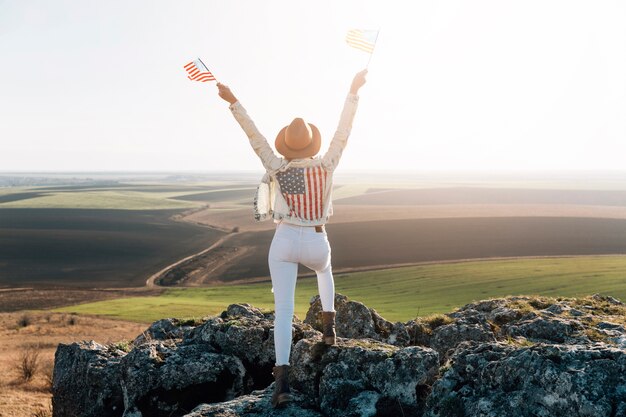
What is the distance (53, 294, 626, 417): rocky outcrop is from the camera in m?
4.16

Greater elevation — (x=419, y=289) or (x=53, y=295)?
(x=419, y=289)

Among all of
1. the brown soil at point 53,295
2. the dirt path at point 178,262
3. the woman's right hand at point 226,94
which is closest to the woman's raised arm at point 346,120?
the woman's right hand at point 226,94

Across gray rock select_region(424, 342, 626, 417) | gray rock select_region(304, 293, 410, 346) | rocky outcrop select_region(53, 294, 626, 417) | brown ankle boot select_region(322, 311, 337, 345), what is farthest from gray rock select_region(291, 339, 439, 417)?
gray rock select_region(304, 293, 410, 346)

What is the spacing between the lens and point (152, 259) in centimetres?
6550

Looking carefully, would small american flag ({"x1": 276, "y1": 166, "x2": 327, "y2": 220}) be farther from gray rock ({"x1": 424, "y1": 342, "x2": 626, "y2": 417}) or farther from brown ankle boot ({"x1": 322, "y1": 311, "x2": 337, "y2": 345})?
gray rock ({"x1": 424, "y1": 342, "x2": 626, "y2": 417})

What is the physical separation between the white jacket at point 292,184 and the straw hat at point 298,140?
10 cm

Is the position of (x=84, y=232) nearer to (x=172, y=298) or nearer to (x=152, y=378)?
(x=172, y=298)

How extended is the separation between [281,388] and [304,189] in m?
2.08

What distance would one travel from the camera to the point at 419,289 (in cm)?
3931

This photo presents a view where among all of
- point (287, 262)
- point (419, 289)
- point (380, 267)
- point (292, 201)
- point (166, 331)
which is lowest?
point (380, 267)

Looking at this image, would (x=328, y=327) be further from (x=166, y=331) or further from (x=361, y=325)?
(x=166, y=331)

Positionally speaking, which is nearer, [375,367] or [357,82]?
[375,367]

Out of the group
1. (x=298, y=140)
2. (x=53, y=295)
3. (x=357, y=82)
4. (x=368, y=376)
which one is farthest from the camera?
(x=53, y=295)

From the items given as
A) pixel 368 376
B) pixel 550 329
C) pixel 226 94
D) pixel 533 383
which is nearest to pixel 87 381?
pixel 368 376
